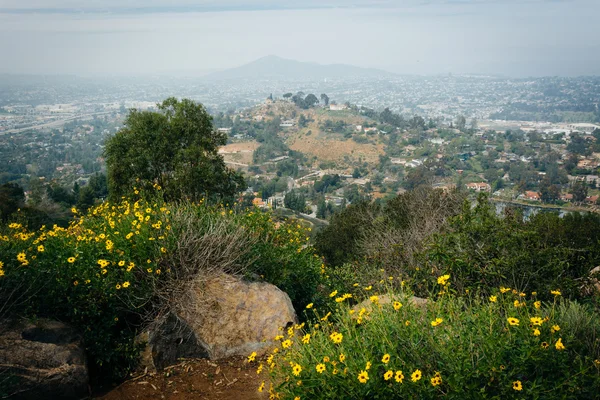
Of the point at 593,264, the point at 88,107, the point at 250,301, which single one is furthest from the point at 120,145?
the point at 88,107

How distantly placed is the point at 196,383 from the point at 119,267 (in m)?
1.18

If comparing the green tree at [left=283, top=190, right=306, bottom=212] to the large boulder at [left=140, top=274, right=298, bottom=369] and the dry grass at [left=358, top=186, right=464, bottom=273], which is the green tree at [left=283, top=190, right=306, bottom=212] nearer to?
the dry grass at [left=358, top=186, right=464, bottom=273]

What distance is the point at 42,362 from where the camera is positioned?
3.30 m

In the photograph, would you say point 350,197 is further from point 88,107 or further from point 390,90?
point 390,90

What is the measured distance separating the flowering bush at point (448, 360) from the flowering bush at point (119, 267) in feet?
5.32

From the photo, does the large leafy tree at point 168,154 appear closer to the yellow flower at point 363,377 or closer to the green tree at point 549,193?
the yellow flower at point 363,377

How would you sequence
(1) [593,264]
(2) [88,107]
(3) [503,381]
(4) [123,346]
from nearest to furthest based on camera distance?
Result: (3) [503,381] < (4) [123,346] < (1) [593,264] < (2) [88,107]

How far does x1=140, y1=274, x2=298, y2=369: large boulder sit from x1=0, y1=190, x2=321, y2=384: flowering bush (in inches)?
6.4

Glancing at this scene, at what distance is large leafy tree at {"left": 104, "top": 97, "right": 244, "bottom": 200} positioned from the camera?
1216 centimetres

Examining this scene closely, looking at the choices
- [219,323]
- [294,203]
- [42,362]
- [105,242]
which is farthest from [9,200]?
[294,203]

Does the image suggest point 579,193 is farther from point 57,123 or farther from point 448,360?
point 57,123

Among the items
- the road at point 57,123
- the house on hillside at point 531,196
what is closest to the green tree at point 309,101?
the road at point 57,123

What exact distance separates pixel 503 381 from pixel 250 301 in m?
2.55

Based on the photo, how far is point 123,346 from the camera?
3830 mm
